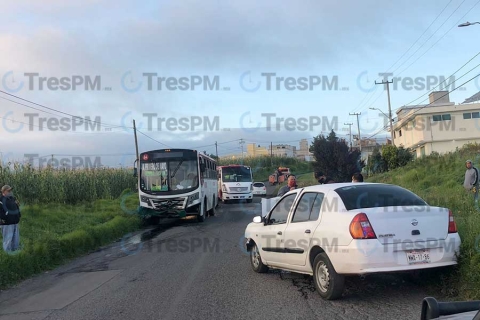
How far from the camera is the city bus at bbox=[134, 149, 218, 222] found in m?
20.6

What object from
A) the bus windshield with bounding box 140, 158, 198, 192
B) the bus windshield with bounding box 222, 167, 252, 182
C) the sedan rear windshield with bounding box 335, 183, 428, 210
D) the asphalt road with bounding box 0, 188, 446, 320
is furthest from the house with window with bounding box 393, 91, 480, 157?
the sedan rear windshield with bounding box 335, 183, 428, 210

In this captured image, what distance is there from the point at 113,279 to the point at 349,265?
5084 mm

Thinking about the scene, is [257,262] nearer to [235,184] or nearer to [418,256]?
[418,256]

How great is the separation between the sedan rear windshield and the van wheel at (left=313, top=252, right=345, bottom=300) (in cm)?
85

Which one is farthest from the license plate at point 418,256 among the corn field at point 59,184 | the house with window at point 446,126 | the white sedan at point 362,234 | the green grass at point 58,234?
the house with window at point 446,126

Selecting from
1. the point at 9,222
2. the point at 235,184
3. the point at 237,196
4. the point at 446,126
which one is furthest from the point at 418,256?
the point at 446,126

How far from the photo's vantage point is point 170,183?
2098 cm

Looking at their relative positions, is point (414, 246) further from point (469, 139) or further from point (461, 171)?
point (469, 139)

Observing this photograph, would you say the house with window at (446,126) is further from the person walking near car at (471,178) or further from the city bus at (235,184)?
the person walking near car at (471,178)

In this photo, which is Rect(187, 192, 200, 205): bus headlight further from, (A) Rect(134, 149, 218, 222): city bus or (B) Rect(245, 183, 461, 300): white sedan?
(B) Rect(245, 183, 461, 300): white sedan

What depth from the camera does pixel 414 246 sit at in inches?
247

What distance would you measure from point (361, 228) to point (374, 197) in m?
0.96

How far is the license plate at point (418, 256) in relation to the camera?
245 inches

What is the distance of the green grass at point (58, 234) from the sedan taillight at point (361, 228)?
704 centimetres
